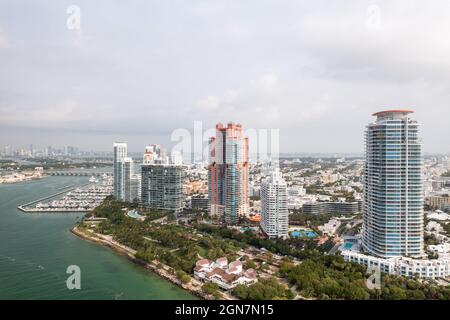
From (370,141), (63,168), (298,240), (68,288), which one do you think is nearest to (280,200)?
(298,240)

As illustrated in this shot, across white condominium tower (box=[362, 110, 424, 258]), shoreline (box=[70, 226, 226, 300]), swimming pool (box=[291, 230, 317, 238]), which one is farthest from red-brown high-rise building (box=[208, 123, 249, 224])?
white condominium tower (box=[362, 110, 424, 258])

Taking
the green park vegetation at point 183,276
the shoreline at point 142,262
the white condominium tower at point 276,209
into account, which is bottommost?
the shoreline at point 142,262

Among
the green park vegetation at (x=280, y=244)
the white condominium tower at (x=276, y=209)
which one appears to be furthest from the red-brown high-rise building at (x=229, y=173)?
the white condominium tower at (x=276, y=209)

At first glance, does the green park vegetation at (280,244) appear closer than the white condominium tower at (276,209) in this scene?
Yes

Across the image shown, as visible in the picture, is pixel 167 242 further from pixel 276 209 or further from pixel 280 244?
pixel 276 209

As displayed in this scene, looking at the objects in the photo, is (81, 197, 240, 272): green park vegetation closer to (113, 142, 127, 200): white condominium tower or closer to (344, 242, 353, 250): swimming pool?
(344, 242, 353, 250): swimming pool

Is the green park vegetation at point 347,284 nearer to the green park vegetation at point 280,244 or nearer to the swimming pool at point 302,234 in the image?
the green park vegetation at point 280,244
